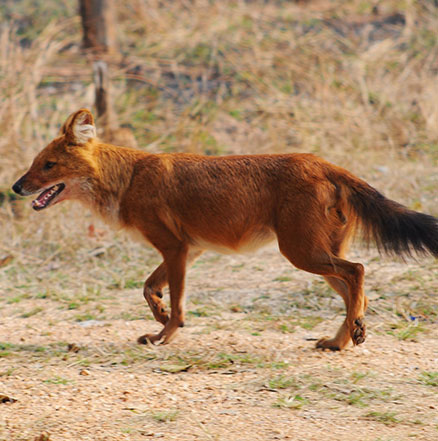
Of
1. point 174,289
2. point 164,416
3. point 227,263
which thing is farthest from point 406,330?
point 227,263

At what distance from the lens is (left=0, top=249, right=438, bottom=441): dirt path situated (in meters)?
3.43

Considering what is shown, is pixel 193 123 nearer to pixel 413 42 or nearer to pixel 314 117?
pixel 314 117

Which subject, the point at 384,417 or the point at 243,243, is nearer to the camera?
the point at 384,417

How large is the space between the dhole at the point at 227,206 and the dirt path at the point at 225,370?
→ 12.2 inches

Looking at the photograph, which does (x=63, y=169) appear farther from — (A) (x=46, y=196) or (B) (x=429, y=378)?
(B) (x=429, y=378)

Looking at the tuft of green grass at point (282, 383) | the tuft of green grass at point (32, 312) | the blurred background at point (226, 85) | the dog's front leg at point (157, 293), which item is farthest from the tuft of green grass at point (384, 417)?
the blurred background at point (226, 85)

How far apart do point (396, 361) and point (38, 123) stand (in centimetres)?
566

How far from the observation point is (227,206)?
469 cm

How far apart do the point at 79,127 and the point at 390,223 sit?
7.23 ft

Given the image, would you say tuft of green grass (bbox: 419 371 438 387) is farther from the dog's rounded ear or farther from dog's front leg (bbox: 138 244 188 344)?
the dog's rounded ear

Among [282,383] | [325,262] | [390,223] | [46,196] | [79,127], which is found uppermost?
[79,127]

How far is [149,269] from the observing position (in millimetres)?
6617

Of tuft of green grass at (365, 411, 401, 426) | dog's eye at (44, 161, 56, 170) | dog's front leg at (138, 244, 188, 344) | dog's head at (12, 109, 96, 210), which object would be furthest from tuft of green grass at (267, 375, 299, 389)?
dog's eye at (44, 161, 56, 170)

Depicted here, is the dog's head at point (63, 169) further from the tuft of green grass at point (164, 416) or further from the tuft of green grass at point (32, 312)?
the tuft of green grass at point (164, 416)
